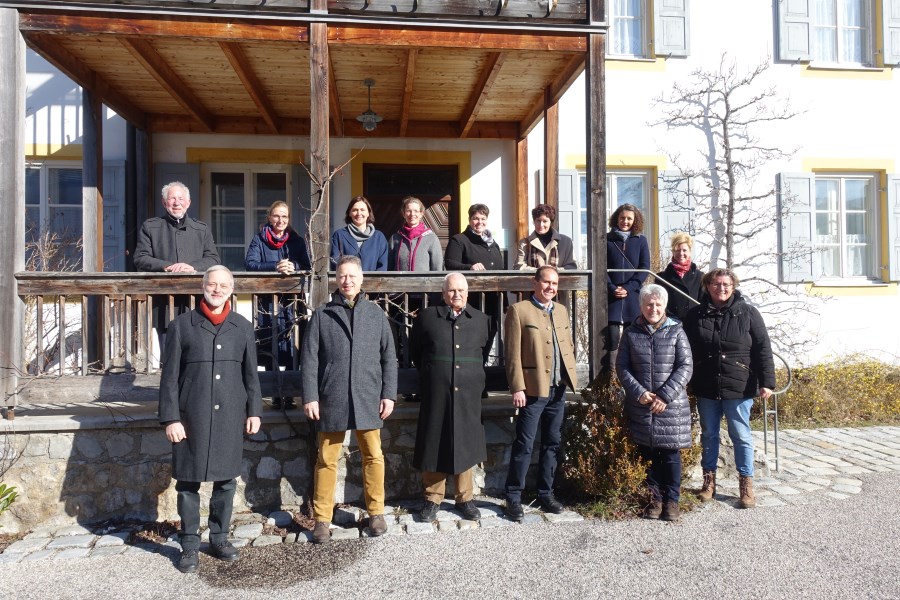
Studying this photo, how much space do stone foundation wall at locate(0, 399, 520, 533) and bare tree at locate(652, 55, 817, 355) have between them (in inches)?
194

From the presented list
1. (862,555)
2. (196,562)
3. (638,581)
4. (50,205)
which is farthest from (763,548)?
(50,205)

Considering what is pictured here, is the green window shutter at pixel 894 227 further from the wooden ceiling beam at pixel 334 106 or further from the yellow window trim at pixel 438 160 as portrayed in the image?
the wooden ceiling beam at pixel 334 106

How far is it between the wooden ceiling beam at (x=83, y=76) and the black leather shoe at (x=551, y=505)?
483 cm

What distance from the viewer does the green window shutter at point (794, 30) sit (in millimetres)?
8203

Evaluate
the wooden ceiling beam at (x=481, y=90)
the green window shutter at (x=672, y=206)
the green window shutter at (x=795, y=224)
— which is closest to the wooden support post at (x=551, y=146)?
the wooden ceiling beam at (x=481, y=90)

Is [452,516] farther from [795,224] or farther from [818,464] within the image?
[795,224]

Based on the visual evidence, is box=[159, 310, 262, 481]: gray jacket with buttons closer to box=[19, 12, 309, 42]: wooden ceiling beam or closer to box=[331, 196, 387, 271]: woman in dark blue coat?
box=[331, 196, 387, 271]: woman in dark blue coat

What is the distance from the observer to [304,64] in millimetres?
5785

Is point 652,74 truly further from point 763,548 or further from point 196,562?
point 196,562

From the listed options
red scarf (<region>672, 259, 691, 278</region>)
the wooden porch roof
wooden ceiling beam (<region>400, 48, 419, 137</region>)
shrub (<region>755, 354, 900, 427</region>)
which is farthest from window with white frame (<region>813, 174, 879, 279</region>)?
wooden ceiling beam (<region>400, 48, 419, 137</region>)

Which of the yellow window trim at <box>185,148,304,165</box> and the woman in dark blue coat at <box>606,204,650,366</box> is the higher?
the yellow window trim at <box>185,148,304,165</box>

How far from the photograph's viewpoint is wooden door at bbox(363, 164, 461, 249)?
7.84 m

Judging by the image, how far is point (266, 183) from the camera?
25.5ft

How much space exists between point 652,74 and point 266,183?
191 inches
